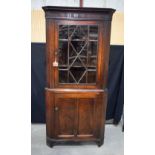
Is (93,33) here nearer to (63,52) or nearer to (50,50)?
(63,52)

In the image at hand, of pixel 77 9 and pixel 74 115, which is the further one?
pixel 74 115

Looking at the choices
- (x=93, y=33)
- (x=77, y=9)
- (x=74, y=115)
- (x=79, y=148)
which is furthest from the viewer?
(x=79, y=148)

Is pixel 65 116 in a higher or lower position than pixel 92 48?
lower

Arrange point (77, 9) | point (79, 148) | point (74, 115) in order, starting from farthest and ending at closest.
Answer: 1. point (79, 148)
2. point (74, 115)
3. point (77, 9)

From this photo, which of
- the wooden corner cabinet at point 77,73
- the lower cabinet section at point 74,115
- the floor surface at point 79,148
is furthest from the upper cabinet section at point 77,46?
the floor surface at point 79,148

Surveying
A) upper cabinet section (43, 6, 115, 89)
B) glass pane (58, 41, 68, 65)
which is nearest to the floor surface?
upper cabinet section (43, 6, 115, 89)

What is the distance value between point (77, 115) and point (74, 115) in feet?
0.11

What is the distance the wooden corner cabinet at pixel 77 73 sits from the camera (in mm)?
2277

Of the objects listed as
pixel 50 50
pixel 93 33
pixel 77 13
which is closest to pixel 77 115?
pixel 50 50

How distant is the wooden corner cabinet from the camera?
228 cm

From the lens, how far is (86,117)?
2455 millimetres
